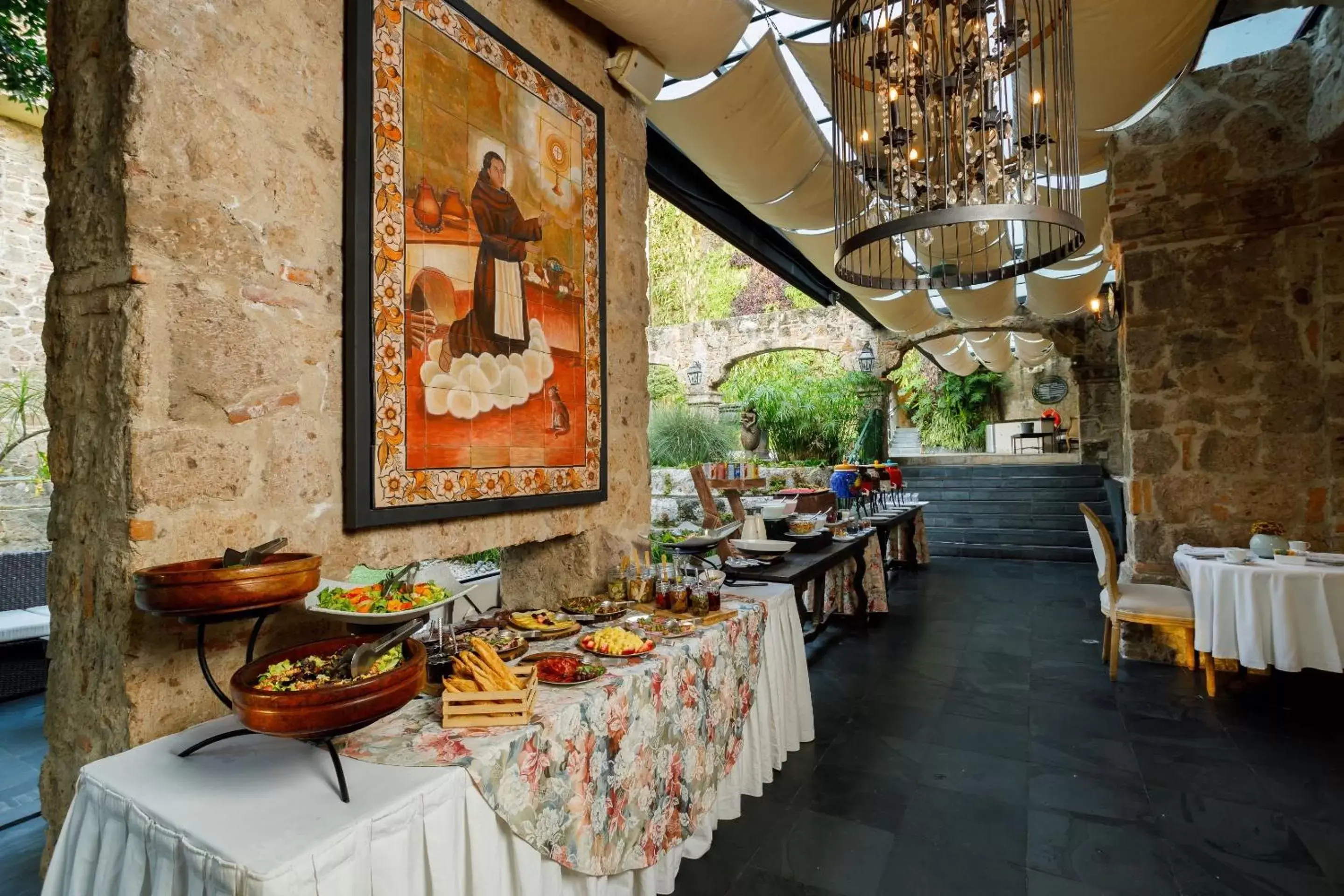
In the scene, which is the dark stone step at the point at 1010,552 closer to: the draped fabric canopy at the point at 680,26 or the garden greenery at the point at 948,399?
the draped fabric canopy at the point at 680,26

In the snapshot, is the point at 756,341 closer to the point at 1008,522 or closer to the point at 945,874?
the point at 1008,522

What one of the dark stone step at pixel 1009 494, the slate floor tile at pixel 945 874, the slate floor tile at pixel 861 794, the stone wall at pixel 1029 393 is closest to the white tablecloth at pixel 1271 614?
the slate floor tile at pixel 861 794

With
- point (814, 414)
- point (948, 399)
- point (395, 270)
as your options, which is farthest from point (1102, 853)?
point (948, 399)

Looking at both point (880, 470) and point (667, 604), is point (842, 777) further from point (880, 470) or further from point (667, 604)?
A: point (880, 470)

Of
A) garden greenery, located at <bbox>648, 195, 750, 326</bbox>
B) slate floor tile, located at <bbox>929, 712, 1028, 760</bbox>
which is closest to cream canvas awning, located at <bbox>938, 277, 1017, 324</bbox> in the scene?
slate floor tile, located at <bbox>929, 712, 1028, 760</bbox>

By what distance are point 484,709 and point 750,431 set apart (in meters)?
8.66

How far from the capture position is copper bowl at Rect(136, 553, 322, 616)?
1.13 meters

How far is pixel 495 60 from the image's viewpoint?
2.11 m

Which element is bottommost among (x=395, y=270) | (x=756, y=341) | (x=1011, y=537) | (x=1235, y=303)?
(x=1011, y=537)

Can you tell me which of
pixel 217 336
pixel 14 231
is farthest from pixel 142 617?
pixel 14 231

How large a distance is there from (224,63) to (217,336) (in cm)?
A: 64

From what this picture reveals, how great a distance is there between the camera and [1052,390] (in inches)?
616

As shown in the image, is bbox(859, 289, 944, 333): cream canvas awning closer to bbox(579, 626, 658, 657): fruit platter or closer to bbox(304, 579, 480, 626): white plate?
bbox(579, 626, 658, 657): fruit platter

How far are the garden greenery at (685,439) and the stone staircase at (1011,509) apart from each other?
3142 mm
